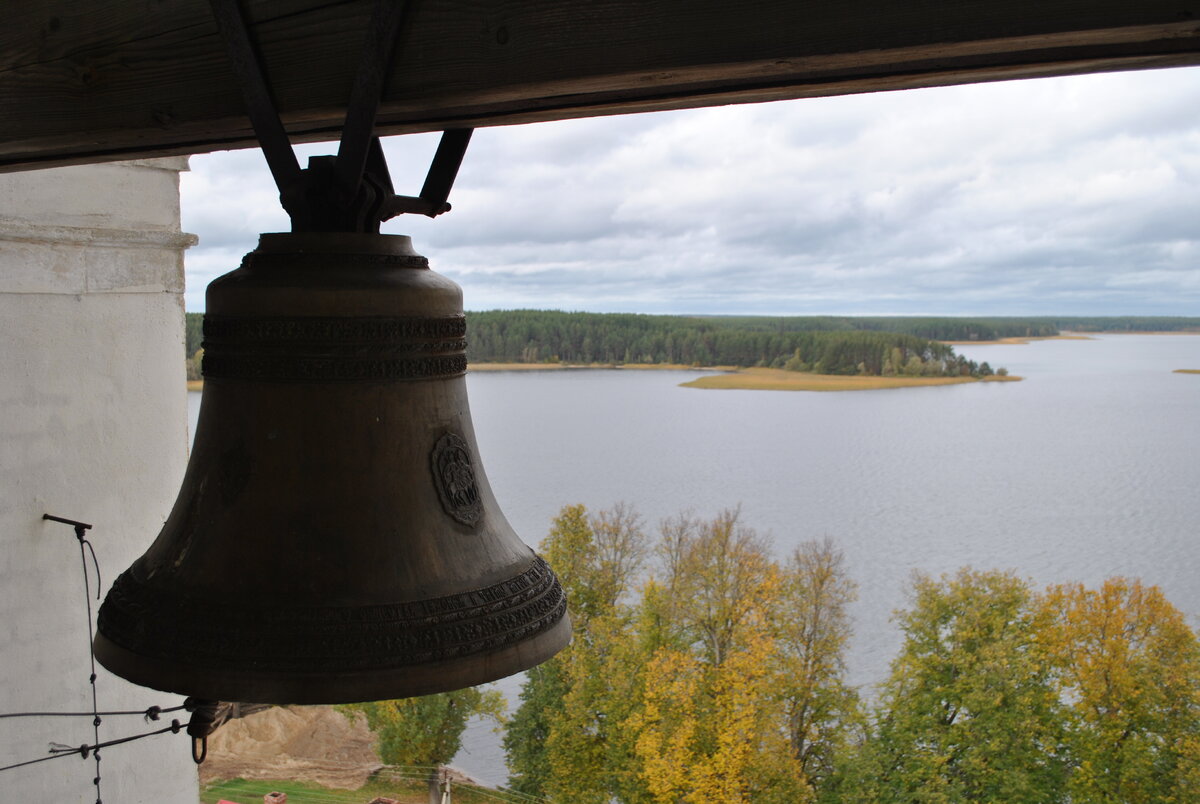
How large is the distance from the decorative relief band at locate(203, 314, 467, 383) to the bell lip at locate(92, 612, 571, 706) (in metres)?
0.42

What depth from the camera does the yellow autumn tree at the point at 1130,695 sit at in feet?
39.8

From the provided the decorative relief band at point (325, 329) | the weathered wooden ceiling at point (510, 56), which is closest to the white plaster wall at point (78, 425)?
the weathered wooden ceiling at point (510, 56)

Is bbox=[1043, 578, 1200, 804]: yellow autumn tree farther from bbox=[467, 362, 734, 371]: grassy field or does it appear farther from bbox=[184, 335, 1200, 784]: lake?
bbox=[467, 362, 734, 371]: grassy field

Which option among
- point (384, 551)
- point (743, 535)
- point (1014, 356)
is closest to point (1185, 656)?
point (743, 535)

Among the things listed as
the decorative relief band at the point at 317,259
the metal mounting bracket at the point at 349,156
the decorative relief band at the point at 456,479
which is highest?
the metal mounting bracket at the point at 349,156

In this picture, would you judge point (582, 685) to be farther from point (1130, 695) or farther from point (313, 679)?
point (313, 679)

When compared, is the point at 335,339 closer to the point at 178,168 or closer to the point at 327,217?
the point at 327,217

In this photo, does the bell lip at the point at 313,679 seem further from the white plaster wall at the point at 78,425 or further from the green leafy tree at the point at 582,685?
the green leafy tree at the point at 582,685

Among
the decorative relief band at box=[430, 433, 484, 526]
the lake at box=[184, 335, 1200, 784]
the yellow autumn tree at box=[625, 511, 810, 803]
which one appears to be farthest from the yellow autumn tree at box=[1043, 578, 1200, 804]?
the decorative relief band at box=[430, 433, 484, 526]

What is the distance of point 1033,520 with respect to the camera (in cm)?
2084

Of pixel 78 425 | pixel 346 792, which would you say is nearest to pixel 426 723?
pixel 346 792

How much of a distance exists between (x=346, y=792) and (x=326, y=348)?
17.0 m

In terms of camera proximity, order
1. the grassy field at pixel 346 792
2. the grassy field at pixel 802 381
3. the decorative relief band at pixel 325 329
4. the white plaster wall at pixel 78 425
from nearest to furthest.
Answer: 1. the decorative relief band at pixel 325 329
2. the white plaster wall at pixel 78 425
3. the grassy field at pixel 346 792
4. the grassy field at pixel 802 381

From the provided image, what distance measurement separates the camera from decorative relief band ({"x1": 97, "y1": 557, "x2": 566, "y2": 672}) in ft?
4.57
